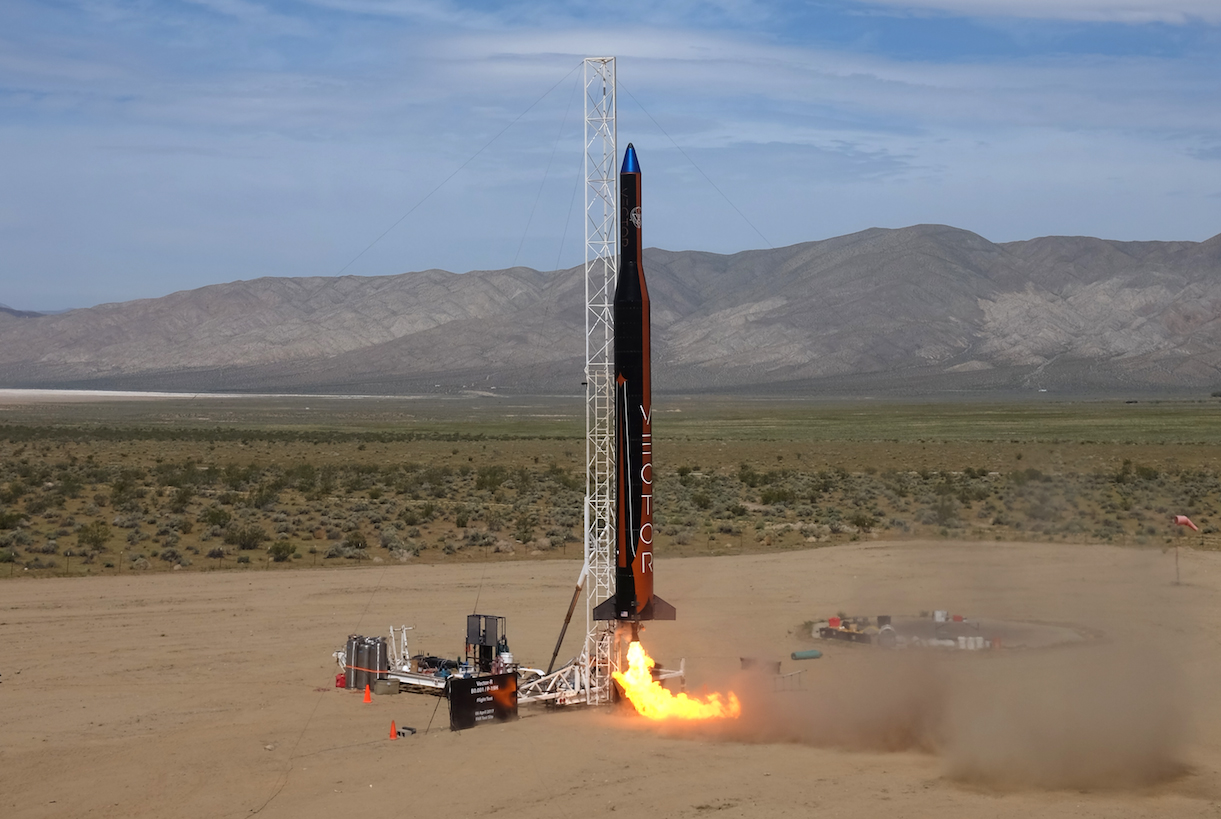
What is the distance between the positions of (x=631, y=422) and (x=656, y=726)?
4489mm

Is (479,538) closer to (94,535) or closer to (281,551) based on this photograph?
(281,551)

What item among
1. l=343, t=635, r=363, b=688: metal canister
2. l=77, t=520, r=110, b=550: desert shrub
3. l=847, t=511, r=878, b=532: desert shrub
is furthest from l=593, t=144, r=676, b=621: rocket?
l=847, t=511, r=878, b=532: desert shrub

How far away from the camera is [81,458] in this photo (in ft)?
205

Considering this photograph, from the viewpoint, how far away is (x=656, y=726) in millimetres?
17734

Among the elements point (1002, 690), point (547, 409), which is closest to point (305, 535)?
point (1002, 690)

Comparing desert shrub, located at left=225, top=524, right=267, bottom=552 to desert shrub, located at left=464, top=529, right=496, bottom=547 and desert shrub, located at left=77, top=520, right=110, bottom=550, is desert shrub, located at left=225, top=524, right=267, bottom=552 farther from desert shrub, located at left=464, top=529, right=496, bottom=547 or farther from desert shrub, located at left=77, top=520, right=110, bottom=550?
desert shrub, located at left=464, top=529, right=496, bottom=547

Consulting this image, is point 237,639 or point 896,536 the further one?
point 896,536

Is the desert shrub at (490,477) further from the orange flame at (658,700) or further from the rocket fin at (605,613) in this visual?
the orange flame at (658,700)

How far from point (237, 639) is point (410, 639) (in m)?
3.16

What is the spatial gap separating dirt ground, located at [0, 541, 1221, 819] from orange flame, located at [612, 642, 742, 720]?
0.37 meters

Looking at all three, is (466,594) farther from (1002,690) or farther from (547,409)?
(547,409)

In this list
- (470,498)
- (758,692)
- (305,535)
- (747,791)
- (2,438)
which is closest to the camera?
(747,791)

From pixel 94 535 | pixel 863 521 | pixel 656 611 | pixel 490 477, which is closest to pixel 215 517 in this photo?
pixel 94 535

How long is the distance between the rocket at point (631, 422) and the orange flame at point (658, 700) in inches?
28.9
